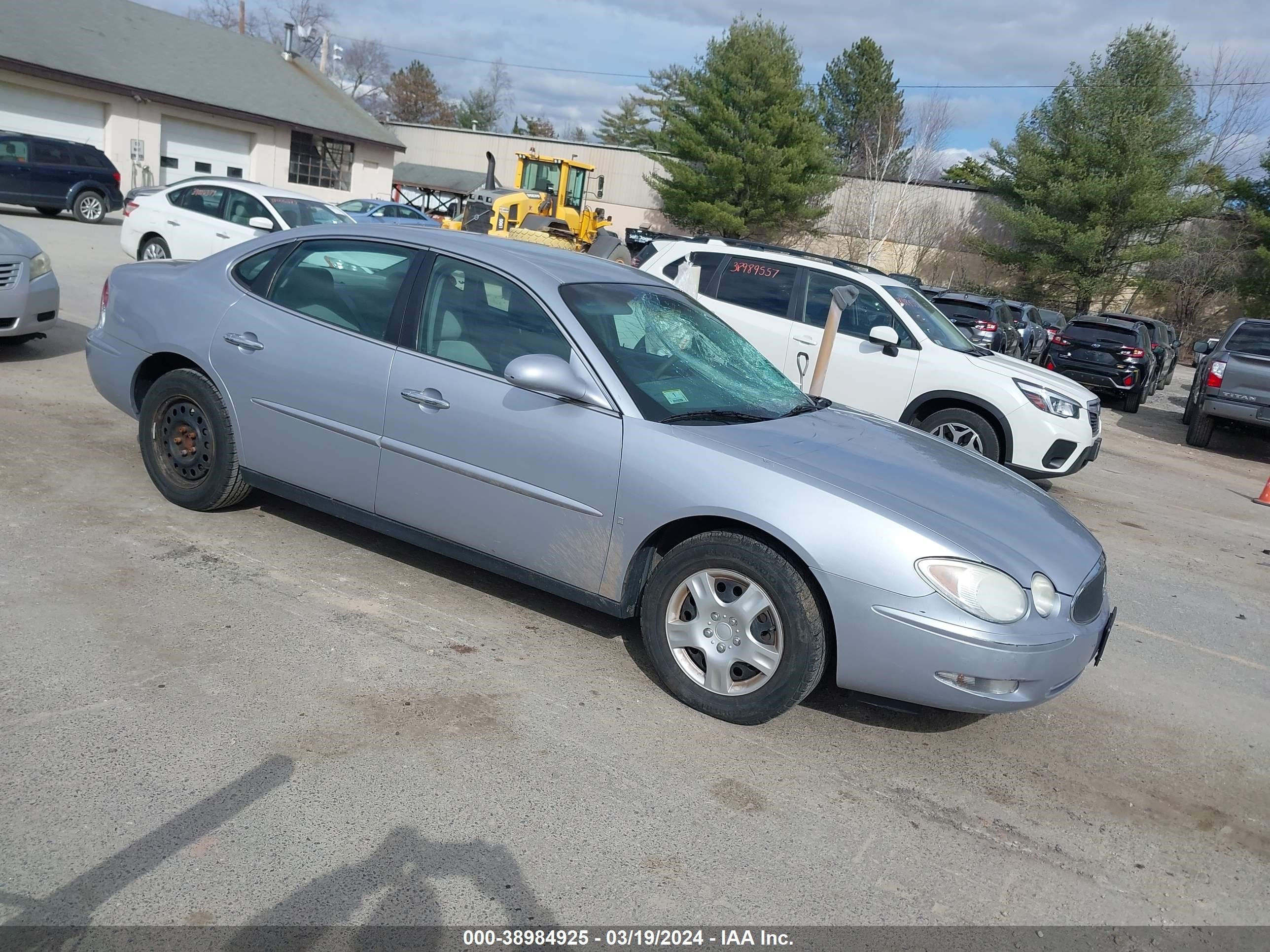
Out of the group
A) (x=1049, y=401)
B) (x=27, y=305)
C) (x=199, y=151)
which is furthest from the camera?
(x=199, y=151)

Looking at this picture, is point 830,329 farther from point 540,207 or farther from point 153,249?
point 540,207

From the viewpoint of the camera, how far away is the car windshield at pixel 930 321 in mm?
9023

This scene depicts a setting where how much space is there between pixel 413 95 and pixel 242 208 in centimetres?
7602

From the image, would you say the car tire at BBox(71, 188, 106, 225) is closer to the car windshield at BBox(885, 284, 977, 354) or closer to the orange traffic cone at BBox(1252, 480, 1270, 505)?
the car windshield at BBox(885, 284, 977, 354)

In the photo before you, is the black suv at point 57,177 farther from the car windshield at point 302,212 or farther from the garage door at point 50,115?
the car windshield at point 302,212

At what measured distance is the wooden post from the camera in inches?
295

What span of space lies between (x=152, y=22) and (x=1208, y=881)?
39.5 metres

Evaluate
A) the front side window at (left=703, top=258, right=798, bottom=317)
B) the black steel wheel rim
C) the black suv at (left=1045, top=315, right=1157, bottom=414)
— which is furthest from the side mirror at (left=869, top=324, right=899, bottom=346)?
the black suv at (left=1045, top=315, right=1157, bottom=414)

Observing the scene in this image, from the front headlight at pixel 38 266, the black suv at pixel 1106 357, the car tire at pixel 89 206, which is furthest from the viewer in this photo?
the car tire at pixel 89 206

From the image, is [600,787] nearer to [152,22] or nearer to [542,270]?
[542,270]

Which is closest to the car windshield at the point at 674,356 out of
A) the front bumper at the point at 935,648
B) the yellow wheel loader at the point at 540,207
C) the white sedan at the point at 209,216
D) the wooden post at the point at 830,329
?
the front bumper at the point at 935,648

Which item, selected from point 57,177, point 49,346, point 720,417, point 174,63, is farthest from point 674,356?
point 174,63

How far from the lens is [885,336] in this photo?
8664 mm

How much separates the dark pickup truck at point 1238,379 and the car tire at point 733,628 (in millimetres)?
12061
